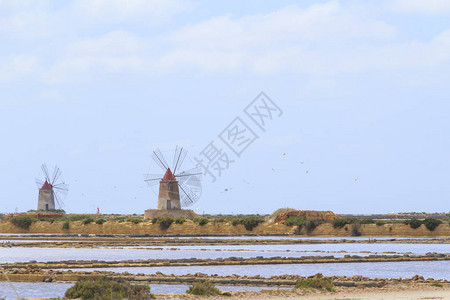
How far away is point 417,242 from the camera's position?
42.4m

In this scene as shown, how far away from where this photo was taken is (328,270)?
24.2 metres

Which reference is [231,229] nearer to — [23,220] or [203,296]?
[23,220]

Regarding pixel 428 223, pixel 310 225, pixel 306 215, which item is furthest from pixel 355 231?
pixel 306 215

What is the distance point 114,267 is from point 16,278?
4093 millimetres

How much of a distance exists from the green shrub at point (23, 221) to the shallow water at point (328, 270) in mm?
47702

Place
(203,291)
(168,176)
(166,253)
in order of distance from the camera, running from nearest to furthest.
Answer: (203,291) < (166,253) < (168,176)

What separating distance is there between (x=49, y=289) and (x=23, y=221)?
53971 millimetres

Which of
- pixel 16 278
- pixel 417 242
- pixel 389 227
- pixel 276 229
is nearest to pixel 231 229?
pixel 276 229

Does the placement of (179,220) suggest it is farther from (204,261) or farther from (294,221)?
(204,261)

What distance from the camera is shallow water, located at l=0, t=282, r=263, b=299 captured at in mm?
16938

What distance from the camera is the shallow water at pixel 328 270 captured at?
74.7 feet

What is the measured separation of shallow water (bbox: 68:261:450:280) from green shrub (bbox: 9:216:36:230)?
157 ft

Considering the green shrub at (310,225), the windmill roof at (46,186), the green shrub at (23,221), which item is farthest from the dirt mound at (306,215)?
the windmill roof at (46,186)

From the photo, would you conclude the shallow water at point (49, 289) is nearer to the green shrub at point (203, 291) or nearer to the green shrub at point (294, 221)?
the green shrub at point (203, 291)
